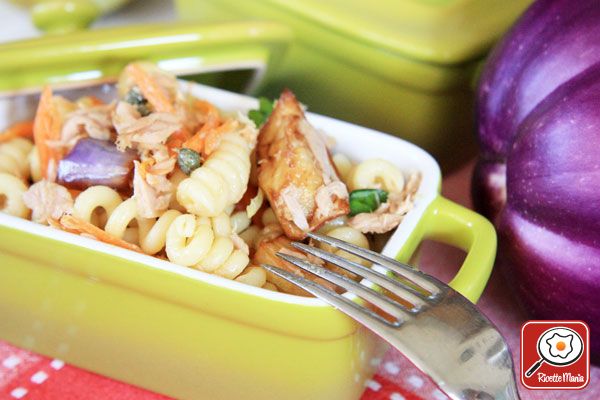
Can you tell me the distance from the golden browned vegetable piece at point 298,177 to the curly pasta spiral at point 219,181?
3cm

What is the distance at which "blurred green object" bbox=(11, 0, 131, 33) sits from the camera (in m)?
1.10

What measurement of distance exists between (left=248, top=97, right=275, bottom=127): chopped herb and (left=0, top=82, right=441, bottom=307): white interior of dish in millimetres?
16

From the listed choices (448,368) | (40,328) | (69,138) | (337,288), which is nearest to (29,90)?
(69,138)

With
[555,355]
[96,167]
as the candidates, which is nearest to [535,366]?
[555,355]

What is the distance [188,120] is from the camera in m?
0.86

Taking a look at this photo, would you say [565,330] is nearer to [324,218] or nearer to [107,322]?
[324,218]

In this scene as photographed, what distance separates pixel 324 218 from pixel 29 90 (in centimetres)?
37

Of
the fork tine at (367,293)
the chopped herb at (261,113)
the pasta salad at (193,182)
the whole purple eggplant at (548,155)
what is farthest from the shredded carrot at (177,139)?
the whole purple eggplant at (548,155)

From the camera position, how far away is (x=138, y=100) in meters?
A: 0.88

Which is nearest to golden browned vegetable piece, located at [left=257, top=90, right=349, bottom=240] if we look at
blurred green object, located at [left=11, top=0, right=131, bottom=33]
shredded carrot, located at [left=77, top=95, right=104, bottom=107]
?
shredded carrot, located at [left=77, top=95, right=104, bottom=107]

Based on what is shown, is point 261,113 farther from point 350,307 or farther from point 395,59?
point 350,307

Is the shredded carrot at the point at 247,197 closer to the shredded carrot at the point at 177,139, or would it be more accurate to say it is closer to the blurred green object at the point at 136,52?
the shredded carrot at the point at 177,139

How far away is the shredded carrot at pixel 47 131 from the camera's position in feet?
2.78

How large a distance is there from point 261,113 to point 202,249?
0.84 ft
